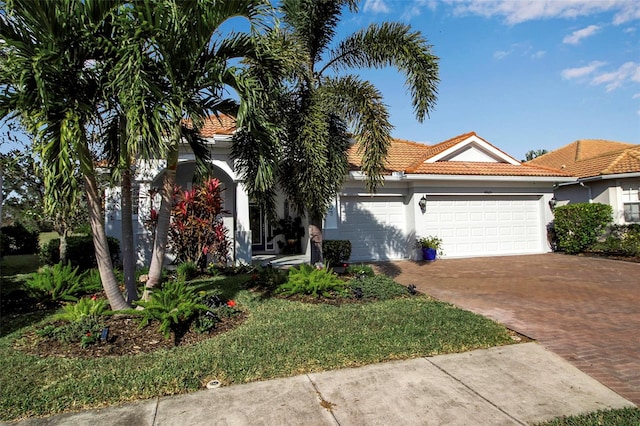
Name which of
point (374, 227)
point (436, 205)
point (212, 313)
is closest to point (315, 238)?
point (212, 313)

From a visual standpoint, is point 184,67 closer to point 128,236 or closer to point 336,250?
point 128,236

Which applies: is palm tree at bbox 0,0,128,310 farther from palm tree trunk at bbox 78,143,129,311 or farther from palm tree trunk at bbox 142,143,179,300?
palm tree trunk at bbox 142,143,179,300

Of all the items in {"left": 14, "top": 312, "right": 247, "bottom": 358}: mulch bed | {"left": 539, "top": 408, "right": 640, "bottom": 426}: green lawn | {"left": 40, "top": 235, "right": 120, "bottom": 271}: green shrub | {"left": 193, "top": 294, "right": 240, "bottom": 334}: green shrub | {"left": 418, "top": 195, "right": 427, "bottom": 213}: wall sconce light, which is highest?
{"left": 418, "top": 195, "right": 427, "bottom": 213}: wall sconce light

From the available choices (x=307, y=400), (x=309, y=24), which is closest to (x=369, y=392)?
(x=307, y=400)

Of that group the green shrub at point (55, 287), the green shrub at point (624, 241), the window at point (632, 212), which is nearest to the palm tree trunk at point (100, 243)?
the green shrub at point (55, 287)

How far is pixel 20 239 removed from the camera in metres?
18.8

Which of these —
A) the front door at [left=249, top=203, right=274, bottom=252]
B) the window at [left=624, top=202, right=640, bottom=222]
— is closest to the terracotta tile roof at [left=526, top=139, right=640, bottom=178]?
the window at [left=624, top=202, right=640, bottom=222]

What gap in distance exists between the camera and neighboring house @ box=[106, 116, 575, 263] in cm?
1268

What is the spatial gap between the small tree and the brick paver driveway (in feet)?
16.8

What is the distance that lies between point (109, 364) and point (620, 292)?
377 inches

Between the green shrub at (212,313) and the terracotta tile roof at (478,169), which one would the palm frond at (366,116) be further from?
the terracotta tile roof at (478,169)

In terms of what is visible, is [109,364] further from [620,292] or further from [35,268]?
[35,268]

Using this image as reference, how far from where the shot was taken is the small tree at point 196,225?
33.0 ft

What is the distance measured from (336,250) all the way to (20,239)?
663 inches
